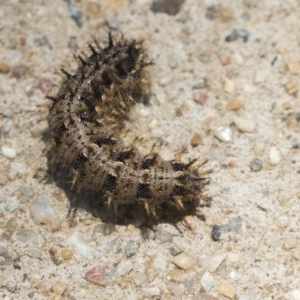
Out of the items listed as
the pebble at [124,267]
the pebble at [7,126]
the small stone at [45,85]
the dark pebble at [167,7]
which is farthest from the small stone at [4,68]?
the pebble at [124,267]

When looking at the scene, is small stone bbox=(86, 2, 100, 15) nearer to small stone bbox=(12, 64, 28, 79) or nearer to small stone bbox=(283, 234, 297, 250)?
small stone bbox=(12, 64, 28, 79)

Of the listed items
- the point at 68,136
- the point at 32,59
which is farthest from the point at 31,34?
the point at 68,136

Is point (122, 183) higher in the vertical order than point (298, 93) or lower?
lower

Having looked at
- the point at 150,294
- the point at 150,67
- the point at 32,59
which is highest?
the point at 150,67

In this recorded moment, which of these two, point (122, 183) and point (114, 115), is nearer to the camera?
point (122, 183)

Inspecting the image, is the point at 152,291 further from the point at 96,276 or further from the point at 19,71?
the point at 19,71

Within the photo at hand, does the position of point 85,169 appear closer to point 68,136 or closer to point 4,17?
point 68,136
